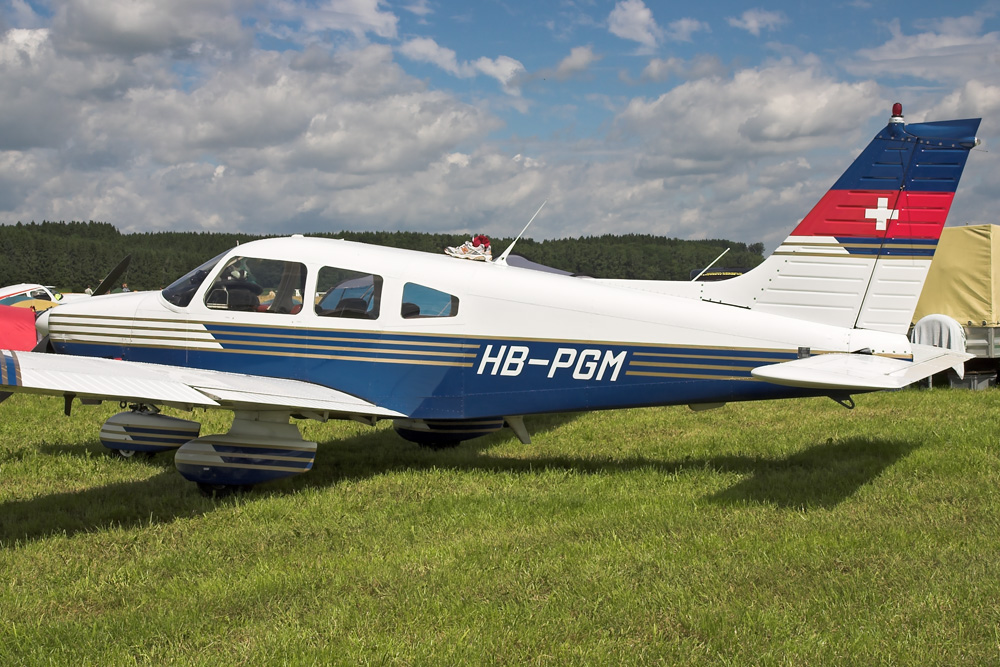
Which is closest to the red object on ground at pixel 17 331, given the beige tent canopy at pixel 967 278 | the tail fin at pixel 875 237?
the tail fin at pixel 875 237

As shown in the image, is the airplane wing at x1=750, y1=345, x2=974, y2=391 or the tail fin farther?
the tail fin

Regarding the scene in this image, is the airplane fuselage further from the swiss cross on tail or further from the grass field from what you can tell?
the swiss cross on tail

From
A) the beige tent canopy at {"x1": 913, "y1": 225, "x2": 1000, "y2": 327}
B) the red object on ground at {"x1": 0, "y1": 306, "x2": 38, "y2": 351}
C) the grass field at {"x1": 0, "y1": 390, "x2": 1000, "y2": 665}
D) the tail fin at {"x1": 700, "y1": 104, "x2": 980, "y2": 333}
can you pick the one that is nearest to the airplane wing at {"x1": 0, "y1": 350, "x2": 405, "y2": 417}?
the grass field at {"x1": 0, "y1": 390, "x2": 1000, "y2": 665}

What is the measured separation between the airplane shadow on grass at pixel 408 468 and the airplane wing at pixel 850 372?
1.06m

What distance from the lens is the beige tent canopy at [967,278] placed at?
509 inches

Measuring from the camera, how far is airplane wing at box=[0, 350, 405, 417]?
502cm

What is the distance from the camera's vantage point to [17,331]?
7.33 meters

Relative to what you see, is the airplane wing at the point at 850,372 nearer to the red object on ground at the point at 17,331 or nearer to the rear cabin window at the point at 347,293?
the rear cabin window at the point at 347,293

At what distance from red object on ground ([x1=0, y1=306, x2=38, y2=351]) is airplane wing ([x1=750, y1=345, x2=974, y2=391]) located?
667cm

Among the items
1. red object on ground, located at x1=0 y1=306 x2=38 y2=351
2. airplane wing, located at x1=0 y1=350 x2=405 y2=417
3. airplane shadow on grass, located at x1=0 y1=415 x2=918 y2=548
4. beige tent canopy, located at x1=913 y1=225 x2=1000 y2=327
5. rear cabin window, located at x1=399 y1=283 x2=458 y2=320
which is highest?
beige tent canopy, located at x1=913 y1=225 x2=1000 y2=327

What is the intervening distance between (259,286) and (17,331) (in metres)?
2.63

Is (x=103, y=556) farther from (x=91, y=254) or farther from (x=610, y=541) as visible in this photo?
(x=91, y=254)

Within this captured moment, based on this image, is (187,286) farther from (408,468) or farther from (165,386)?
(408,468)

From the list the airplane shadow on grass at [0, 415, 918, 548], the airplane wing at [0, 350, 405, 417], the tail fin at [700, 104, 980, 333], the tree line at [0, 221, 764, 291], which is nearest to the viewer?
the airplane wing at [0, 350, 405, 417]
